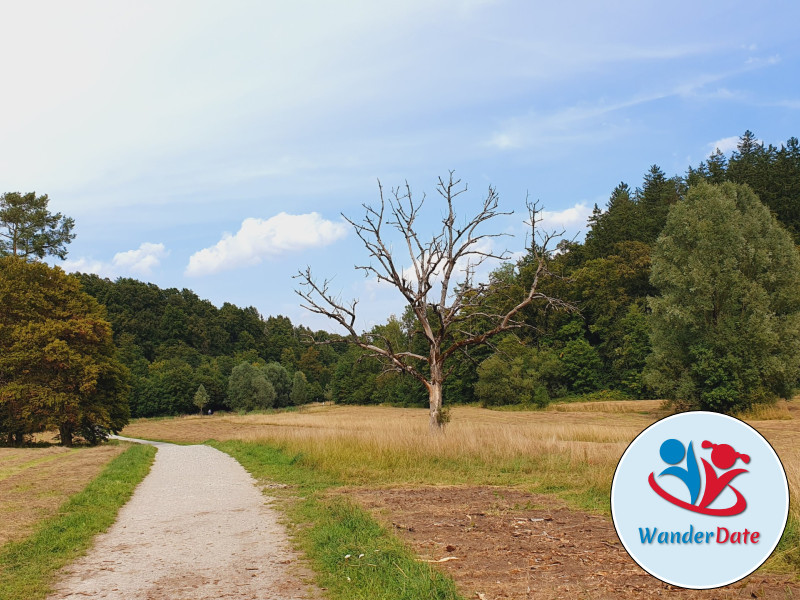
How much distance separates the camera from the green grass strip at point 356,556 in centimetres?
515

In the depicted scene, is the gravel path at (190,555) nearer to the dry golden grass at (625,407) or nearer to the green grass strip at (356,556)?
the green grass strip at (356,556)

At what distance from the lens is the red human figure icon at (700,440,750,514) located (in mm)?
3289

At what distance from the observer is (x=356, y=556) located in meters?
6.40

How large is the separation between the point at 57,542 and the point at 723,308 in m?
38.1

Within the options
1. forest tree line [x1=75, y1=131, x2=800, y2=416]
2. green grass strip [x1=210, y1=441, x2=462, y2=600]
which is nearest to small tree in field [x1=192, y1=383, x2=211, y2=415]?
forest tree line [x1=75, y1=131, x2=800, y2=416]

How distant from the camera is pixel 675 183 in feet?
267

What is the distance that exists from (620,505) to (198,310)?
14461cm

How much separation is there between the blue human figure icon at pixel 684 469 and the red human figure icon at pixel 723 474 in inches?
2.0

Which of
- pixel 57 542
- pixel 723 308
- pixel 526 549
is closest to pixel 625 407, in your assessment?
pixel 723 308

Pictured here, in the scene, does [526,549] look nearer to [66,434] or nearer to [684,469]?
[684,469]

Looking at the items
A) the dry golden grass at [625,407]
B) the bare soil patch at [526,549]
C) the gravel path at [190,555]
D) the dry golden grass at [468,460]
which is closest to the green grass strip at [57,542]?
the gravel path at [190,555]

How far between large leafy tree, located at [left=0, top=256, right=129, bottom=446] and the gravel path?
65.2ft

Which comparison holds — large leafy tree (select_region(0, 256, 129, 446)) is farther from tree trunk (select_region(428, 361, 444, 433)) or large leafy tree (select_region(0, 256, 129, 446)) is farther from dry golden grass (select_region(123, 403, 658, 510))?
tree trunk (select_region(428, 361, 444, 433))

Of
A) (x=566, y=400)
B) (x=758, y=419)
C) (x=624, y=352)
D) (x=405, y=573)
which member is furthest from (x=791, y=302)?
(x=405, y=573)
